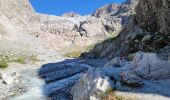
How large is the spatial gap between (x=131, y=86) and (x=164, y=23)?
40.9 metres

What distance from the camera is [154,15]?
261 feet

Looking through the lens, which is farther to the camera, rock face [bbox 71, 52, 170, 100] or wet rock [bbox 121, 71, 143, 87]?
wet rock [bbox 121, 71, 143, 87]

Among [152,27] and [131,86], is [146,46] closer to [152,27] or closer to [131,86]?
[152,27]

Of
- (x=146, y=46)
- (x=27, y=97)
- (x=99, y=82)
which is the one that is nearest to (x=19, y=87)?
(x=27, y=97)

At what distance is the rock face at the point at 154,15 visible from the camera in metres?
68.1

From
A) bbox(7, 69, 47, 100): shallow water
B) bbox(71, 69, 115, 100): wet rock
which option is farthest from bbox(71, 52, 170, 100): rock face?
bbox(7, 69, 47, 100): shallow water

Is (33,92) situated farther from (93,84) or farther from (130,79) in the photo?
(130,79)

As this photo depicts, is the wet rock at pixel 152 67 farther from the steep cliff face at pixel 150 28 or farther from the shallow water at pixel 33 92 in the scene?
the steep cliff face at pixel 150 28

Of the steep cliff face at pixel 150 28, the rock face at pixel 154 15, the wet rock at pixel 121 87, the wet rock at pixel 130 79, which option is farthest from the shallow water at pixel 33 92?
A: the rock face at pixel 154 15

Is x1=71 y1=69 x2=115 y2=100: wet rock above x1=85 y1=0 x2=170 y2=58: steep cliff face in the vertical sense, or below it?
below

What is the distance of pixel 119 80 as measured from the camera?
31.2m

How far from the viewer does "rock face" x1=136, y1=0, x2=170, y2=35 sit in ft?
223

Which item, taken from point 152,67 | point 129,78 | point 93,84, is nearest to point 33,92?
point 93,84

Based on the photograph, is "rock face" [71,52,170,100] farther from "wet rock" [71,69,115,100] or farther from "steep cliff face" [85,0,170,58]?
"steep cliff face" [85,0,170,58]
